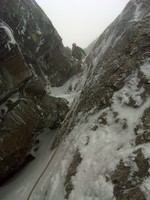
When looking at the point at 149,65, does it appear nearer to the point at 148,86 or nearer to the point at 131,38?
the point at 148,86

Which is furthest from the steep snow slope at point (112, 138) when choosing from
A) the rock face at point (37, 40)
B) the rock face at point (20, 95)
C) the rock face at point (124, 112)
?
the rock face at point (37, 40)

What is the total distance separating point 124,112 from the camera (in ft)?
16.1

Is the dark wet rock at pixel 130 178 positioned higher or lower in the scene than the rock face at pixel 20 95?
lower

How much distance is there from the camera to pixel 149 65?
547 cm

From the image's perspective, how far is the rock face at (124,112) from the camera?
358 centimetres

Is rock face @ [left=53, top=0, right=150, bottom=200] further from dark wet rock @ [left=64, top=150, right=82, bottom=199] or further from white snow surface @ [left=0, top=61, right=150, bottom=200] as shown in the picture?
dark wet rock @ [left=64, top=150, right=82, bottom=199]

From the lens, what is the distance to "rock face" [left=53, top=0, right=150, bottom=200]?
141 inches

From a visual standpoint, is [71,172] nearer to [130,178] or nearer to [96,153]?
[96,153]

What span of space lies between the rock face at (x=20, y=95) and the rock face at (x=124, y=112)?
78.0 inches

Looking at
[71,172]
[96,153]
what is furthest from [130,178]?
[71,172]

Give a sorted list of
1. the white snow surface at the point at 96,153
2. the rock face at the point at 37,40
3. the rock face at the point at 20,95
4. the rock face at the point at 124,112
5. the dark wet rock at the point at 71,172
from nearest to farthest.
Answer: the rock face at the point at 124,112 → the white snow surface at the point at 96,153 → the dark wet rock at the point at 71,172 → the rock face at the point at 20,95 → the rock face at the point at 37,40

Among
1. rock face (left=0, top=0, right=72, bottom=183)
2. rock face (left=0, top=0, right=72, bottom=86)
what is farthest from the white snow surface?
rock face (left=0, top=0, right=72, bottom=86)

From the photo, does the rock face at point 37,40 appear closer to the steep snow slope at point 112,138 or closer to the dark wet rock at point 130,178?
the steep snow slope at point 112,138

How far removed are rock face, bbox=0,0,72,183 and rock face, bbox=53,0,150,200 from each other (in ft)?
6.50
